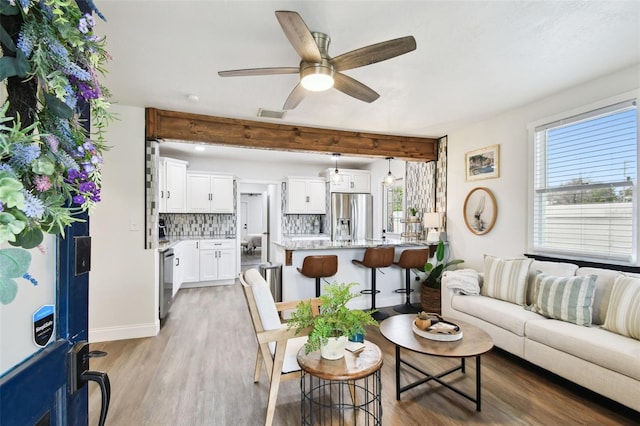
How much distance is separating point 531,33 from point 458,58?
48 centimetres

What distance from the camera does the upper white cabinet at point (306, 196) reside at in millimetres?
6546

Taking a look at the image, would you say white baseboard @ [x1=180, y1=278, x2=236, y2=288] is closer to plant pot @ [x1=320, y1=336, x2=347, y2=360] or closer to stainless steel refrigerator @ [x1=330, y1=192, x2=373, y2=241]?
stainless steel refrigerator @ [x1=330, y1=192, x2=373, y2=241]

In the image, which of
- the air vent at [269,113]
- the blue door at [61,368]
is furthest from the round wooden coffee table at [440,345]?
the air vent at [269,113]

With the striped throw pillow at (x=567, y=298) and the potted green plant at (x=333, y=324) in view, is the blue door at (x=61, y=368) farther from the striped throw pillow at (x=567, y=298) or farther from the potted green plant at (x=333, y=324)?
the striped throw pillow at (x=567, y=298)

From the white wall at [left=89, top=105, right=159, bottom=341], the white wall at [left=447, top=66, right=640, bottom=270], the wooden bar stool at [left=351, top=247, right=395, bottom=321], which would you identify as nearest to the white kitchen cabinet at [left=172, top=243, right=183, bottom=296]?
the white wall at [left=89, top=105, right=159, bottom=341]

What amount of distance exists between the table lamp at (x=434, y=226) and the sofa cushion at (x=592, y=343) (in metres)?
2.09

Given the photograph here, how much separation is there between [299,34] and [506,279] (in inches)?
119

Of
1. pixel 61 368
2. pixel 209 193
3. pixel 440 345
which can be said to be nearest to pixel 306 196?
pixel 209 193

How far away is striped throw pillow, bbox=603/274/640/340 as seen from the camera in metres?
2.17

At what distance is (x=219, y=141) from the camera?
3.80 metres

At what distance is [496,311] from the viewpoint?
289 cm

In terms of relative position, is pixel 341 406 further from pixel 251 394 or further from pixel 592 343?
pixel 592 343

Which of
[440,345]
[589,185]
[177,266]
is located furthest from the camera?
[177,266]

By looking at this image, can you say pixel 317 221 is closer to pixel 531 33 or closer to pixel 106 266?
pixel 106 266
